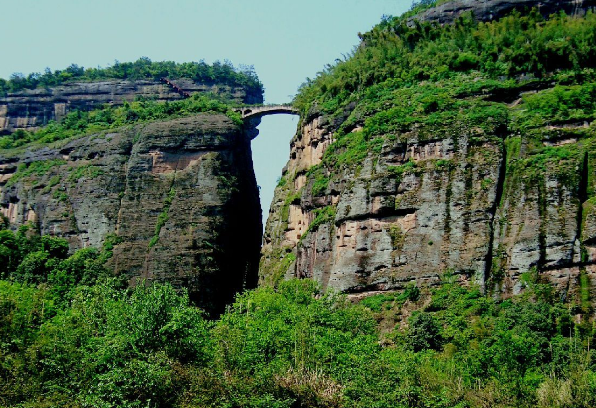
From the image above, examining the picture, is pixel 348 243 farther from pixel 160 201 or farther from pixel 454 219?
pixel 160 201

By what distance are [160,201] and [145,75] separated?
34.9 meters

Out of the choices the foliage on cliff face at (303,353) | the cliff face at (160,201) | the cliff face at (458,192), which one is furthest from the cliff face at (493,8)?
the foliage on cliff face at (303,353)

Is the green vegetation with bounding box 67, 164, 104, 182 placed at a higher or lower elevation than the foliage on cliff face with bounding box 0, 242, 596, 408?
higher

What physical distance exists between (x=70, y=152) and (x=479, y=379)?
5236 centimetres

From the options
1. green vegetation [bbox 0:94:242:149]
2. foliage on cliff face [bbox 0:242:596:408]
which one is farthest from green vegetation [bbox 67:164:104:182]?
foliage on cliff face [bbox 0:242:596:408]

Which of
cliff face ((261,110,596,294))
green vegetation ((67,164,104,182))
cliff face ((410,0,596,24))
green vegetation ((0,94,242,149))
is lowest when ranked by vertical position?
cliff face ((261,110,596,294))

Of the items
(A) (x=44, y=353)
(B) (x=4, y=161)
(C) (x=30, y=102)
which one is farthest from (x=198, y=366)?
(C) (x=30, y=102)

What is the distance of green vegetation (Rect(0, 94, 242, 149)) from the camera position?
101m

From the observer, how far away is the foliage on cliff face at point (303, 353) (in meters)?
50.1

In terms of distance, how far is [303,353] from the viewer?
187ft

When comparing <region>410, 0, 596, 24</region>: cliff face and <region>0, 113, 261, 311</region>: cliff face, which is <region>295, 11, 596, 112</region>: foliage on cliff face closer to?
<region>410, 0, 596, 24</region>: cliff face

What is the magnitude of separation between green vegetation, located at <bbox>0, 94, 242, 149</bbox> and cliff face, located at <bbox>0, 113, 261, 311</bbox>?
13.2 ft

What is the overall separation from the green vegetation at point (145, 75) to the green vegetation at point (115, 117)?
6.02 m

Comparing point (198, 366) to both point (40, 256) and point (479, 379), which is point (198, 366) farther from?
point (40, 256)
